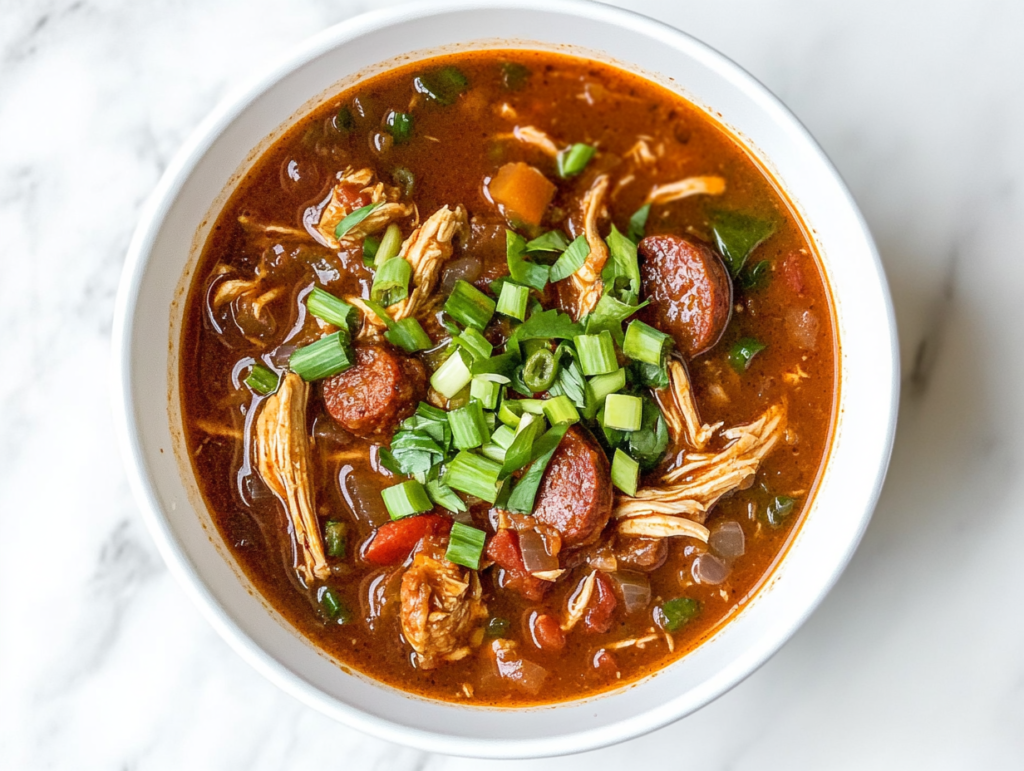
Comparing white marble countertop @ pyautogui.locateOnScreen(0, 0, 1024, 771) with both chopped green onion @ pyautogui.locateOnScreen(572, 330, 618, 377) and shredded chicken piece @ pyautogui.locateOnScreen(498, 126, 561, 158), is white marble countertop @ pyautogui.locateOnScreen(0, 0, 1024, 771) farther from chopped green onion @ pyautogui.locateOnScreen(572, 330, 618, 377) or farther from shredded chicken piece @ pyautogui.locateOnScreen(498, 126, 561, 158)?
chopped green onion @ pyautogui.locateOnScreen(572, 330, 618, 377)

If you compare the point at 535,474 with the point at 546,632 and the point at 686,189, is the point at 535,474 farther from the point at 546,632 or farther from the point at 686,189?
the point at 686,189

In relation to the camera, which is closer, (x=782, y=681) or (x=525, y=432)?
(x=525, y=432)

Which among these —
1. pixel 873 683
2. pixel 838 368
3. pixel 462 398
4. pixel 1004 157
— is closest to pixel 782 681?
pixel 873 683

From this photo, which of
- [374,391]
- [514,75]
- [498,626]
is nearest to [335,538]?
[374,391]

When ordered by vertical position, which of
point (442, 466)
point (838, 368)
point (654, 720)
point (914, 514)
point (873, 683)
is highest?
point (838, 368)

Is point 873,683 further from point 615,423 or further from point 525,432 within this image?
point 525,432

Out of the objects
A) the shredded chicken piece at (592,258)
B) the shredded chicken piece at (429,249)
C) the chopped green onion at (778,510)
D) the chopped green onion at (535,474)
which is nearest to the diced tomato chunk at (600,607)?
the chopped green onion at (535,474)

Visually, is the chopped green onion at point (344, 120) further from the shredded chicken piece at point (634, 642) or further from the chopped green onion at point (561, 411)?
the shredded chicken piece at point (634, 642)
